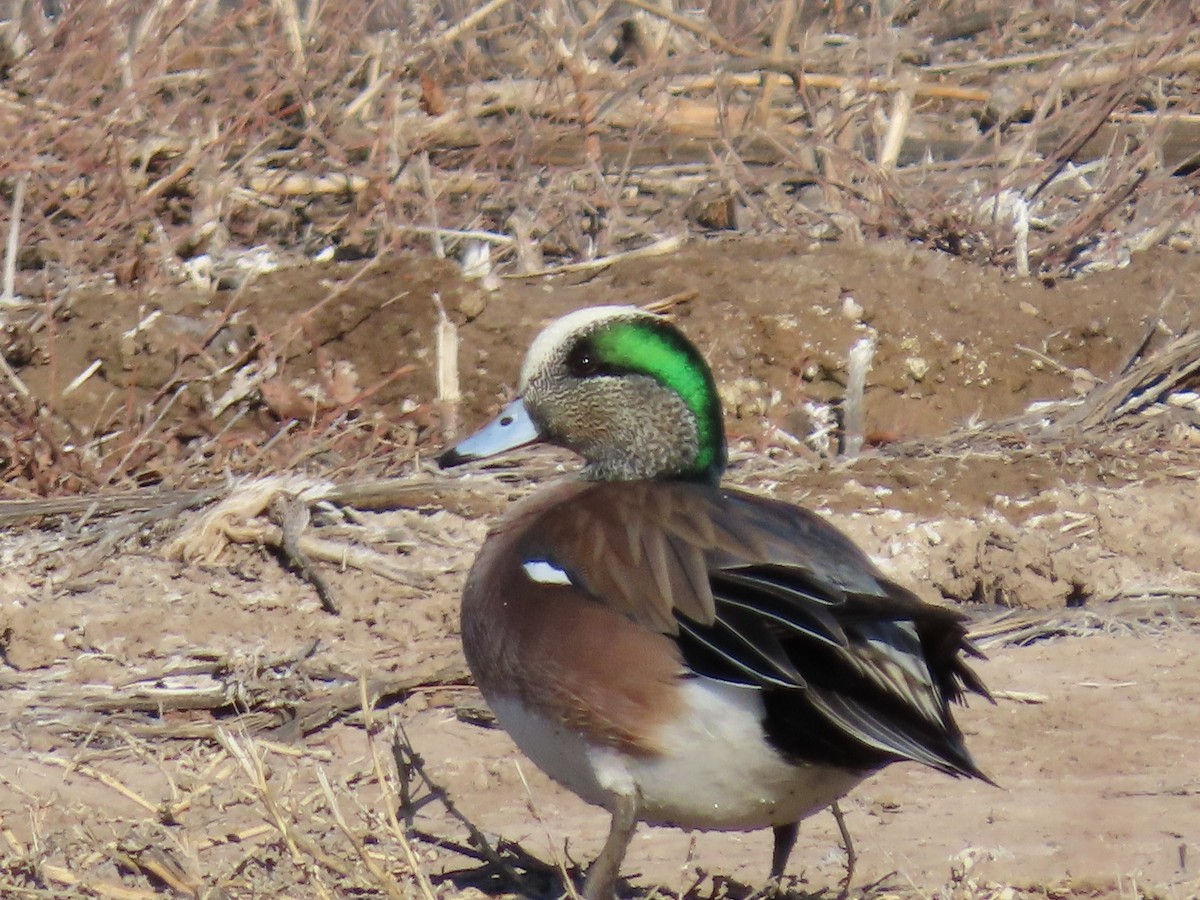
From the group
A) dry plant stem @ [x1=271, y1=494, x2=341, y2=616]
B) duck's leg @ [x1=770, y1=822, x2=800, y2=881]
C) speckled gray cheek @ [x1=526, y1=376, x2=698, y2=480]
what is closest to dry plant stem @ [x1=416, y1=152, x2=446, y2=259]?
dry plant stem @ [x1=271, y1=494, x2=341, y2=616]

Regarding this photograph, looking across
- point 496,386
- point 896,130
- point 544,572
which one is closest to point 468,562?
point 496,386

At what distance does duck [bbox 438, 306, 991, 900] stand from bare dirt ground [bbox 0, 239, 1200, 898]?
0.30 metres

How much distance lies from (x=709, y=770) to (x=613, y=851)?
232 mm

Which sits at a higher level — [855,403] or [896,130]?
[896,130]

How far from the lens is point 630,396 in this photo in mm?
3506

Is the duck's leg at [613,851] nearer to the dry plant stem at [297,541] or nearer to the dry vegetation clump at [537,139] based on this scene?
the dry plant stem at [297,541]

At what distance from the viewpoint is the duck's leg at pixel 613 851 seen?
2.95 metres

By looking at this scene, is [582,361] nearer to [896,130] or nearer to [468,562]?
[468,562]

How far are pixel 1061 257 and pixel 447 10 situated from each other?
10.6 ft

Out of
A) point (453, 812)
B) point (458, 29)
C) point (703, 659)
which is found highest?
point (458, 29)

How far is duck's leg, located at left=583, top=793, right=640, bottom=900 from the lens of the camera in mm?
2951

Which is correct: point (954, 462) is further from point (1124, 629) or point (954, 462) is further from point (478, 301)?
point (478, 301)

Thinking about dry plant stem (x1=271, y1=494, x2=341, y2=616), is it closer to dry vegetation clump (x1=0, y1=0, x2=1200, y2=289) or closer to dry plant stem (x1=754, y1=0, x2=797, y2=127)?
dry vegetation clump (x1=0, y1=0, x2=1200, y2=289)

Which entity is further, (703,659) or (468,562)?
(468,562)
